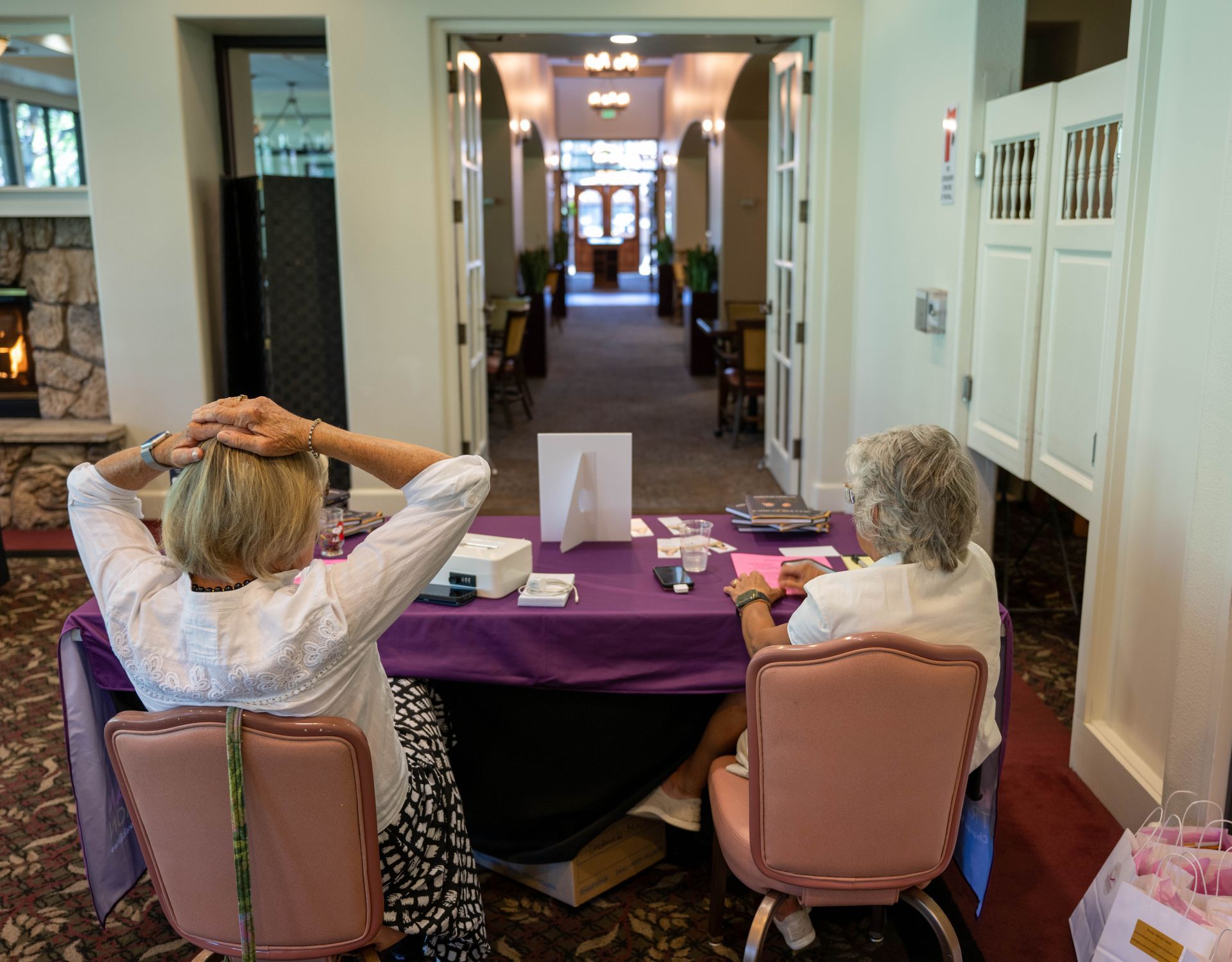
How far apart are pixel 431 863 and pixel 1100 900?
138 centimetres

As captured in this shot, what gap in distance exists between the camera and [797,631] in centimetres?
208

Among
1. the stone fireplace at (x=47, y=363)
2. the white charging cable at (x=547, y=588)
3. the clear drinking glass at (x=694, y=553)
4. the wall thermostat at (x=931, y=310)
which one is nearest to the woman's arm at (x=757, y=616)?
the clear drinking glass at (x=694, y=553)

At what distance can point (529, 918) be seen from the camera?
8.70ft

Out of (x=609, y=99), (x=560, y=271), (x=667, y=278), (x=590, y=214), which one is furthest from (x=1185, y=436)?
(x=590, y=214)

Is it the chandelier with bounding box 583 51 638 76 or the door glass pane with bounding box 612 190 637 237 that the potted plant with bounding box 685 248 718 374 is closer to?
the chandelier with bounding box 583 51 638 76

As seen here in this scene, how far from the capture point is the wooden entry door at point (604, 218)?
27.3 m

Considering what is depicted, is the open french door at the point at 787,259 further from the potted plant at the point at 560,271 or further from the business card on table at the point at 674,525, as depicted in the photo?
the potted plant at the point at 560,271

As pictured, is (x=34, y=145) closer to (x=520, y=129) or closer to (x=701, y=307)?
(x=701, y=307)

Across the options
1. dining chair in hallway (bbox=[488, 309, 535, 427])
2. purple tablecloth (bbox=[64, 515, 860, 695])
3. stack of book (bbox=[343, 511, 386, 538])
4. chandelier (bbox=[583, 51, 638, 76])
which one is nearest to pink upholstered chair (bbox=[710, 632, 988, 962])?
purple tablecloth (bbox=[64, 515, 860, 695])

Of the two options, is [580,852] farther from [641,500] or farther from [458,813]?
[641,500]

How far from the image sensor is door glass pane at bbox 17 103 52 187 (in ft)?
19.1

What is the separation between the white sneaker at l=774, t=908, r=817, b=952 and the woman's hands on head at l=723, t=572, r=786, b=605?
66 centimetres

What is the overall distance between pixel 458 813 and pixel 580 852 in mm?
587

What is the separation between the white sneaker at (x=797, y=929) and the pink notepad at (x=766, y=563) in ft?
2.37
